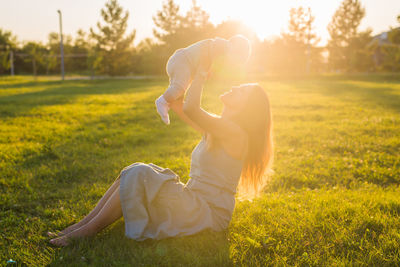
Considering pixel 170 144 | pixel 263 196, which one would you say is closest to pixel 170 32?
pixel 170 144

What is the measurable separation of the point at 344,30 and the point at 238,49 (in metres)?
43.4

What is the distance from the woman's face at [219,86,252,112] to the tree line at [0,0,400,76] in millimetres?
A: 28504

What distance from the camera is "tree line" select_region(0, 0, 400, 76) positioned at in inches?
1380

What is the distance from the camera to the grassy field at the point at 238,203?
9.46ft

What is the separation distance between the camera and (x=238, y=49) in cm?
270

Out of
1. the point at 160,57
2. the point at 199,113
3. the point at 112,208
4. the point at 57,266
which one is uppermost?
the point at 160,57

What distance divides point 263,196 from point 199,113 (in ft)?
7.26

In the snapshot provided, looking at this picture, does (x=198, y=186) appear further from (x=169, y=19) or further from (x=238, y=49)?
(x=169, y=19)

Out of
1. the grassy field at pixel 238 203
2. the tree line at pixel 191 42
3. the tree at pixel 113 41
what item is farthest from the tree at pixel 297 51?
the grassy field at pixel 238 203

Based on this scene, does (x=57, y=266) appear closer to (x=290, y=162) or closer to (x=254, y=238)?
(x=254, y=238)

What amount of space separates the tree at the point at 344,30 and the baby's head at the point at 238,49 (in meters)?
41.8

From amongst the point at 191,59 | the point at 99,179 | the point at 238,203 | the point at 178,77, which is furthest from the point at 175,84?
the point at 99,179

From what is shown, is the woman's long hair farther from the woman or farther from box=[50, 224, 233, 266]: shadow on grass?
box=[50, 224, 233, 266]: shadow on grass

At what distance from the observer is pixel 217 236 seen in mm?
3205
